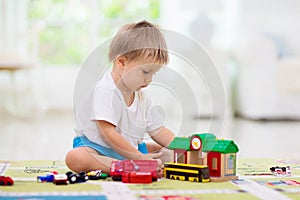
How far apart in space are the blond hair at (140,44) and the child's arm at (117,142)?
17 centimetres

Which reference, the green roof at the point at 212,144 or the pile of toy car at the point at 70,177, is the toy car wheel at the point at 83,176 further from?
the green roof at the point at 212,144

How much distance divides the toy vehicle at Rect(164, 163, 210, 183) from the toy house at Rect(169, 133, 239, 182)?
0.02 m

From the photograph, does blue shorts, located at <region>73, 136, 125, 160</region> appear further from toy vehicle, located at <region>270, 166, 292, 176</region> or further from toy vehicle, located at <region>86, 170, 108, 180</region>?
toy vehicle, located at <region>270, 166, 292, 176</region>

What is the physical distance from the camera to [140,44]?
1.42 meters

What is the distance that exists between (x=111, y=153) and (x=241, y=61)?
2.73 m

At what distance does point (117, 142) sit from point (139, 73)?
18 cm

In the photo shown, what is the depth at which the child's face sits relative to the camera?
141 centimetres

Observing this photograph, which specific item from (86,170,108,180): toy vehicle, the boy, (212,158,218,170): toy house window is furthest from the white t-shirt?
(212,158,218,170): toy house window

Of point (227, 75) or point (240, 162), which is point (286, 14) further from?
point (240, 162)

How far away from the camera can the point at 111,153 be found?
58.0 inches

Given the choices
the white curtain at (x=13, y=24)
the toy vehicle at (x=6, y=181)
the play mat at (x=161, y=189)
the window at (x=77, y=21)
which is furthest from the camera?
the window at (x=77, y=21)

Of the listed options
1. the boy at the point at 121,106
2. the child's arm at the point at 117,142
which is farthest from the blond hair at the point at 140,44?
the child's arm at the point at 117,142

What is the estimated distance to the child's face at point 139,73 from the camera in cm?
141

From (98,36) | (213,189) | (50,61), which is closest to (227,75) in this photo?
(98,36)
